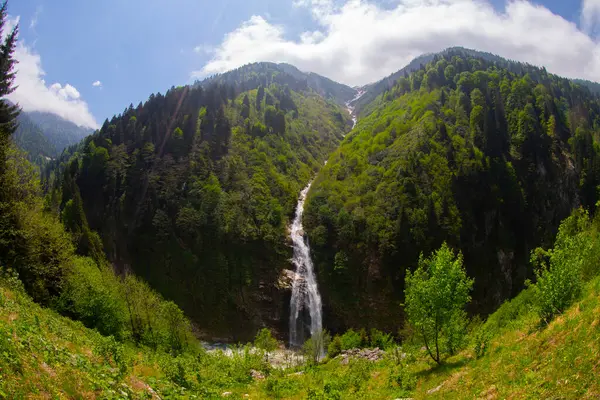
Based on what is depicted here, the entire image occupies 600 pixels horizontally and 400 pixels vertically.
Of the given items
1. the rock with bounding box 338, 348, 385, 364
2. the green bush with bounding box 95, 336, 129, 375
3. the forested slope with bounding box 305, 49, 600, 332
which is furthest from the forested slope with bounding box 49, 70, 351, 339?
the green bush with bounding box 95, 336, 129, 375

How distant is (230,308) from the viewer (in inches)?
2862

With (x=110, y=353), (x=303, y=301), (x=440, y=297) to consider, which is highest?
(x=440, y=297)

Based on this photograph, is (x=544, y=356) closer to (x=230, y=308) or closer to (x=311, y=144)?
(x=230, y=308)

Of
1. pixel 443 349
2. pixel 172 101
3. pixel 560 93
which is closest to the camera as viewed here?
pixel 443 349

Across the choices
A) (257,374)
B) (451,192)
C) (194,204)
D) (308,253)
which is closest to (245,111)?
(194,204)

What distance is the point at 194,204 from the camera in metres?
86.6

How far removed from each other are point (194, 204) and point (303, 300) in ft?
114

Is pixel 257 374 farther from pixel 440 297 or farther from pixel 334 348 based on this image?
pixel 334 348

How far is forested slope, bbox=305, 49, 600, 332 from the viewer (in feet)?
249

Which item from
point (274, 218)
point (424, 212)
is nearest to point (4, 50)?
point (274, 218)

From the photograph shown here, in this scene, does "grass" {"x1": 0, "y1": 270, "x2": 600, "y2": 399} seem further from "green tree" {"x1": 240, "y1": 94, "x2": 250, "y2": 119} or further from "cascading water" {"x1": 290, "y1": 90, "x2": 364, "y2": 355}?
"green tree" {"x1": 240, "y1": 94, "x2": 250, "y2": 119}

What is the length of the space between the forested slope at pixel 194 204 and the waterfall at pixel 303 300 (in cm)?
224

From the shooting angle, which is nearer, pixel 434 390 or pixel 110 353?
pixel 110 353

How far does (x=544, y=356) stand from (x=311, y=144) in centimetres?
13367
